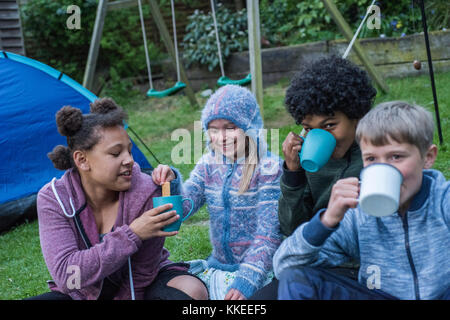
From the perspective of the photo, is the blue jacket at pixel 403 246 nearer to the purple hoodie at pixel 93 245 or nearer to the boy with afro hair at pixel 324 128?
the boy with afro hair at pixel 324 128

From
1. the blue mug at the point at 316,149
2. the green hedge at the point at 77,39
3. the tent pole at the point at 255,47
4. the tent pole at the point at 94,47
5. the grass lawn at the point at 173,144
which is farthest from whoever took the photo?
the green hedge at the point at 77,39

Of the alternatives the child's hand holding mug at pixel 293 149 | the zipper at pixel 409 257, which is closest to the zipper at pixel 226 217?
the child's hand holding mug at pixel 293 149

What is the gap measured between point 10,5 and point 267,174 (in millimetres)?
7409

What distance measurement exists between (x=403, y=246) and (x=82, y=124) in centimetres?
135

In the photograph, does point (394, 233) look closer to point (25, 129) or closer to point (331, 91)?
point (331, 91)

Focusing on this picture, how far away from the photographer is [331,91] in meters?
1.96

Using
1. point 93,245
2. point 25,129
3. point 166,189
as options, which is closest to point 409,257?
point 166,189

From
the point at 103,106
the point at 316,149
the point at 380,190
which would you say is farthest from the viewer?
the point at 103,106

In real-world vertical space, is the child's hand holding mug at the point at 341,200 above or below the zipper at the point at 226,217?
above

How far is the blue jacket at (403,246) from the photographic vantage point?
1562 millimetres

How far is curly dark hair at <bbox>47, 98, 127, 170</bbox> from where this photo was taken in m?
2.05

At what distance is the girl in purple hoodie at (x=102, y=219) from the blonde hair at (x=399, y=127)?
850mm

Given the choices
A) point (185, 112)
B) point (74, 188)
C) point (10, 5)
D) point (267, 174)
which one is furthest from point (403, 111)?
point (10, 5)
